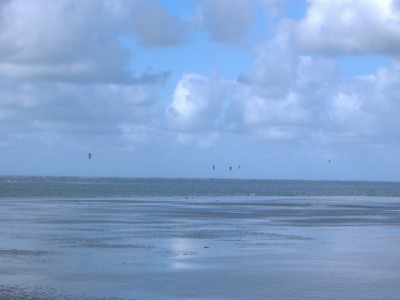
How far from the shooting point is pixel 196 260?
26.6 meters

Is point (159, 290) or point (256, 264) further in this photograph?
point (256, 264)

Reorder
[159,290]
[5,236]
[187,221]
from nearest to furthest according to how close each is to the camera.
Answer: [159,290], [5,236], [187,221]

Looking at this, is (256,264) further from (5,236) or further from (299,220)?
(299,220)

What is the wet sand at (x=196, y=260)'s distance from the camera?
20172mm

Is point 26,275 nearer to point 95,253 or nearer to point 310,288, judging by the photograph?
point 95,253

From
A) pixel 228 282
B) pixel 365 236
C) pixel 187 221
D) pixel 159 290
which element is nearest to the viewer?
pixel 159 290

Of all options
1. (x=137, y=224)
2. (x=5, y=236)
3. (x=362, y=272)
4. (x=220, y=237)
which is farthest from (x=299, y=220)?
(x=362, y=272)

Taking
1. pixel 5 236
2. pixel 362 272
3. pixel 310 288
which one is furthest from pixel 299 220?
pixel 310 288

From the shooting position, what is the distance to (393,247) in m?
32.0

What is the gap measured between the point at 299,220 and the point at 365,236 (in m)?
12.6

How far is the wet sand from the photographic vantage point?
20.2 metres

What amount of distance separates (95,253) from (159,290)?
8.54m

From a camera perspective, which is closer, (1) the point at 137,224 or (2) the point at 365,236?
(2) the point at 365,236

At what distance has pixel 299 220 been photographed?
163ft
